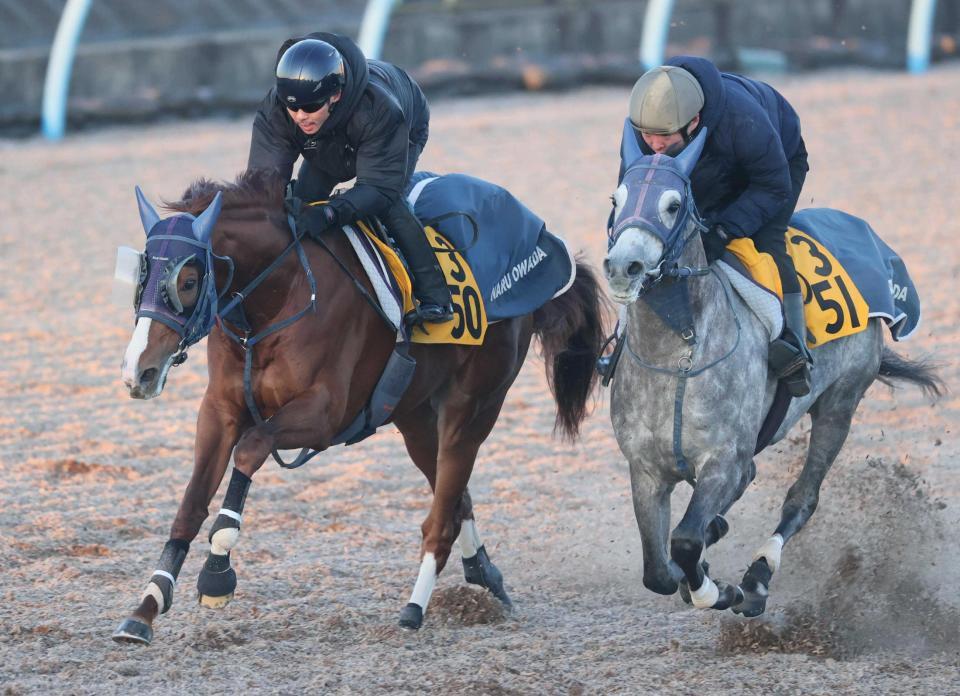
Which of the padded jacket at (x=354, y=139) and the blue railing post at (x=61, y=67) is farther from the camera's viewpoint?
the blue railing post at (x=61, y=67)

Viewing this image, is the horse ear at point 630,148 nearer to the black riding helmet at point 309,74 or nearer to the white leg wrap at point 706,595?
the black riding helmet at point 309,74

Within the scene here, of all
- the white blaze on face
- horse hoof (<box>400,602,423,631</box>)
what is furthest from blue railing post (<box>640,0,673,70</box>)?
the white blaze on face

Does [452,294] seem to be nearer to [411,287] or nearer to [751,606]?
[411,287]

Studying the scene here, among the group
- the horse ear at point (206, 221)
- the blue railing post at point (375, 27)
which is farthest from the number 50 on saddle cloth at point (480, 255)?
the blue railing post at point (375, 27)

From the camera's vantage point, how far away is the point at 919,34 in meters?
17.9

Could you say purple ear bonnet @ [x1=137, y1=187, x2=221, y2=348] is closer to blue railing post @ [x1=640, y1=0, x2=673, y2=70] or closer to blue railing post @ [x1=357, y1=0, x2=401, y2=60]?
blue railing post @ [x1=357, y1=0, x2=401, y2=60]

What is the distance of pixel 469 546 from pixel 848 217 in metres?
2.02

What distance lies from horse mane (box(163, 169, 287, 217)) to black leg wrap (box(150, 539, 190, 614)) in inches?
40.6

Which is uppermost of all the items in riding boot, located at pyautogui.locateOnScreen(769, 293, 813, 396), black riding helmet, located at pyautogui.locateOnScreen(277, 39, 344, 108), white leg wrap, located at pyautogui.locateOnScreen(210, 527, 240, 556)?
black riding helmet, located at pyautogui.locateOnScreen(277, 39, 344, 108)

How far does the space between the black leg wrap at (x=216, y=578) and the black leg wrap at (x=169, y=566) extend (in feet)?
0.27

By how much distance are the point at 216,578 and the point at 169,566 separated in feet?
0.50

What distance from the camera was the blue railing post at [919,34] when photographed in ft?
58.1

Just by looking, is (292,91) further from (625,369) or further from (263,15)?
Answer: (263,15)

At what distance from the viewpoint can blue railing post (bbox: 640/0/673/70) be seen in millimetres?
17172
